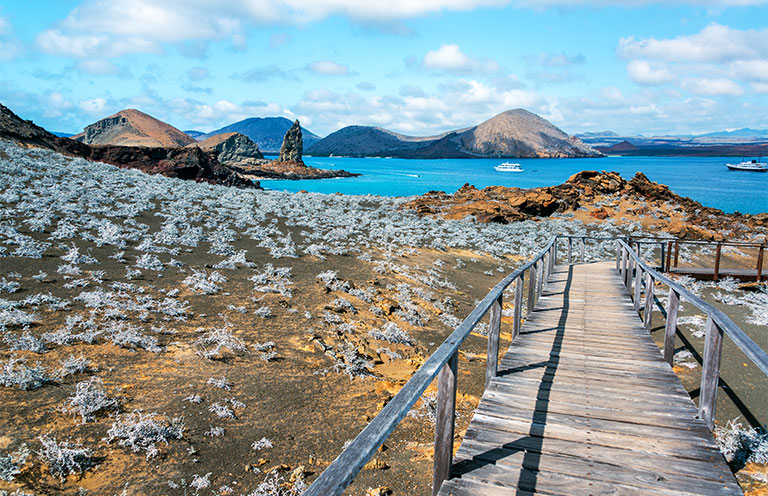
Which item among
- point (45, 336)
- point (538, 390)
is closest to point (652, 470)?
point (538, 390)

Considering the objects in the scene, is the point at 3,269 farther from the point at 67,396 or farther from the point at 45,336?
the point at 67,396

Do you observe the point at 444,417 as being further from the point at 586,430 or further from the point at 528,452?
the point at 586,430

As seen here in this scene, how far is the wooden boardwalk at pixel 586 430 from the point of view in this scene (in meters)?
3.57

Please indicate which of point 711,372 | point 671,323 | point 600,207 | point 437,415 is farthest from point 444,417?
point 600,207

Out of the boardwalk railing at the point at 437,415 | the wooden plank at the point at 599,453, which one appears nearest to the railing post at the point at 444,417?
the boardwalk railing at the point at 437,415

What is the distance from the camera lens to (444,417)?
11.3ft

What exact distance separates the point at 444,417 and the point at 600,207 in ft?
119

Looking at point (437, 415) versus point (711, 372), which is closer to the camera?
point (437, 415)

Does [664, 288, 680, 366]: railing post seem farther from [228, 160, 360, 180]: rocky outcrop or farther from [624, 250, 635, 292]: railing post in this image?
[228, 160, 360, 180]: rocky outcrop

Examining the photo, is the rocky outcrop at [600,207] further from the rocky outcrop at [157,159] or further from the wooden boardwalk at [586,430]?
the wooden boardwalk at [586,430]

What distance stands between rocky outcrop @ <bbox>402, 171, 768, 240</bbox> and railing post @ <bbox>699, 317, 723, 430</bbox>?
87.9ft

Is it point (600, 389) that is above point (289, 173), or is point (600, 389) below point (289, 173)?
below

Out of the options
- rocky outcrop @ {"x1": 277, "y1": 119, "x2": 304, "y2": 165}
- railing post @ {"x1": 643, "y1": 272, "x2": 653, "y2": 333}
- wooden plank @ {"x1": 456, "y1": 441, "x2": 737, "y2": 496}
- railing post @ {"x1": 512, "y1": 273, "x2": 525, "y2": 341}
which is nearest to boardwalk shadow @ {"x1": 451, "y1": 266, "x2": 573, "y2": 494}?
wooden plank @ {"x1": 456, "y1": 441, "x2": 737, "y2": 496}

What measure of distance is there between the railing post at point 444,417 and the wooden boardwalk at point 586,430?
0.17 metres
